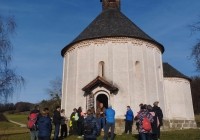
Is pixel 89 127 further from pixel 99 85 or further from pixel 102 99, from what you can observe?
pixel 102 99

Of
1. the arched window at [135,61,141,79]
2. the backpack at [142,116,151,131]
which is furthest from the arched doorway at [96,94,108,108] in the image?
the backpack at [142,116,151,131]

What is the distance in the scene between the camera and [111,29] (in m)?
26.2

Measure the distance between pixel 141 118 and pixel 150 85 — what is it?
13190mm

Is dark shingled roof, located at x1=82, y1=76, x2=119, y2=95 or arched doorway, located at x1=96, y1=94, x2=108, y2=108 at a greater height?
dark shingled roof, located at x1=82, y1=76, x2=119, y2=95

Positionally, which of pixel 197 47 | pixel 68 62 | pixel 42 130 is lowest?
pixel 42 130

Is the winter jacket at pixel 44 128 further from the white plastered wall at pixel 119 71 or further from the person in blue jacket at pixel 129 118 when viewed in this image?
the white plastered wall at pixel 119 71

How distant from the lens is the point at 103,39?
25.4 m

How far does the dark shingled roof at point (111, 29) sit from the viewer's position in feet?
84.1

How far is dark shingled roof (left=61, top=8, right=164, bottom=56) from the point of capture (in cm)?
2562

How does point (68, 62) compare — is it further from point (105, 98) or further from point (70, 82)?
point (105, 98)

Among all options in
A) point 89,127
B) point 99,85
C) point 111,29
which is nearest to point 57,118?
point 89,127

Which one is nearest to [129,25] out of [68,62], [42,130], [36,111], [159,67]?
[159,67]

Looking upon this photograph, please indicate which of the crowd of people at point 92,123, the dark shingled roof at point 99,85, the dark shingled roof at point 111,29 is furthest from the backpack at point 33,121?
the dark shingled roof at point 111,29

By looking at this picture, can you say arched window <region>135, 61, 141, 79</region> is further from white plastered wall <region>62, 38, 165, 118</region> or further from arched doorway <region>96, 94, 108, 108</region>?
arched doorway <region>96, 94, 108, 108</region>
